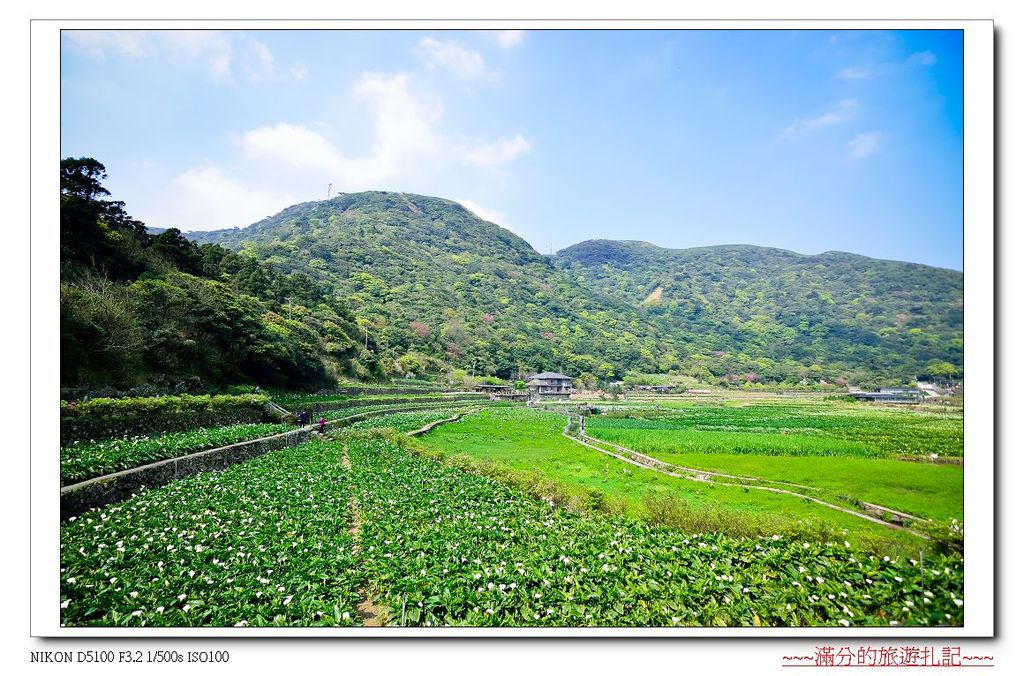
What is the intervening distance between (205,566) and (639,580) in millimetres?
3288

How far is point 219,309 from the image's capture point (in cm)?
1162

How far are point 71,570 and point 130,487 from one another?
5.30ft

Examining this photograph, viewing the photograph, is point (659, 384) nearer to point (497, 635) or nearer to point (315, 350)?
point (315, 350)

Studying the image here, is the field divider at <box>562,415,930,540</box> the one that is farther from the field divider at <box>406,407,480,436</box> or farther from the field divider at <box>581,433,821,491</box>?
the field divider at <box>406,407,480,436</box>

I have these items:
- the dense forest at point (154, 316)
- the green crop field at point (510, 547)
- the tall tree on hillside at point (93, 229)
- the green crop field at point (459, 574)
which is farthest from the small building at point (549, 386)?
the green crop field at point (459, 574)

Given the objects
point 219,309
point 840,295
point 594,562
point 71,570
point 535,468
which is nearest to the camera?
point 71,570

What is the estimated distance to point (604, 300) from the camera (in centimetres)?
2122

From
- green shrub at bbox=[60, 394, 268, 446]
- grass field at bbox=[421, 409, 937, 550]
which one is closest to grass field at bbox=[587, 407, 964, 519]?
grass field at bbox=[421, 409, 937, 550]

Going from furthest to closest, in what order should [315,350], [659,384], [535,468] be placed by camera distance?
[659,384], [315,350], [535,468]

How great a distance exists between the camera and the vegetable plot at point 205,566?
2965 mm

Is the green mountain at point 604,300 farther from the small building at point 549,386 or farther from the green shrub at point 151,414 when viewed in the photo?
the green shrub at point 151,414
